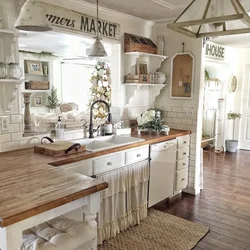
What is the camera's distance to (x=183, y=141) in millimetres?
3713

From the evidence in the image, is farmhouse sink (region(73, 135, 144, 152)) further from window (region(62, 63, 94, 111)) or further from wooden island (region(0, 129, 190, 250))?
window (region(62, 63, 94, 111))

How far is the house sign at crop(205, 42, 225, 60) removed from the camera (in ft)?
16.8

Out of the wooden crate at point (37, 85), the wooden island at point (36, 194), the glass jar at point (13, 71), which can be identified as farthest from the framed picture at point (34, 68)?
the wooden island at point (36, 194)

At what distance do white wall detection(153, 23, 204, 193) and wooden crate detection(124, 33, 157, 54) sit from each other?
14.6 inches

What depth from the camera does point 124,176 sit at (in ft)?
9.20

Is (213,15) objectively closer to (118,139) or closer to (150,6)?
(150,6)

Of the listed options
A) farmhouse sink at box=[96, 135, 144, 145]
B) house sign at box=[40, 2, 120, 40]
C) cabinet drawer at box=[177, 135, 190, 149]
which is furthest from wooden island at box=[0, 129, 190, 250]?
cabinet drawer at box=[177, 135, 190, 149]

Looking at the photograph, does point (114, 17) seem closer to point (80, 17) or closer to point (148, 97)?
point (80, 17)

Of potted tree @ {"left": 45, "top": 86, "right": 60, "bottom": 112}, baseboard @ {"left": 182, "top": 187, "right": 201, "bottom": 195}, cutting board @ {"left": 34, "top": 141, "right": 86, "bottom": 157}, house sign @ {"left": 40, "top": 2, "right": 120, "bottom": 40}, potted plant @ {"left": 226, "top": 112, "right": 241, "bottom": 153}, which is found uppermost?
house sign @ {"left": 40, "top": 2, "right": 120, "bottom": 40}

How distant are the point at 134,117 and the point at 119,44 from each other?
1.01 meters

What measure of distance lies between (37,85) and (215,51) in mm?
4084

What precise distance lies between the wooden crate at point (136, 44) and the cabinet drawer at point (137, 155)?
130 cm

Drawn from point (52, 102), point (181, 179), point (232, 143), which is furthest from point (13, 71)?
point (232, 143)

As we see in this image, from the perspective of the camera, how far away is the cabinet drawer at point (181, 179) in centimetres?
369
